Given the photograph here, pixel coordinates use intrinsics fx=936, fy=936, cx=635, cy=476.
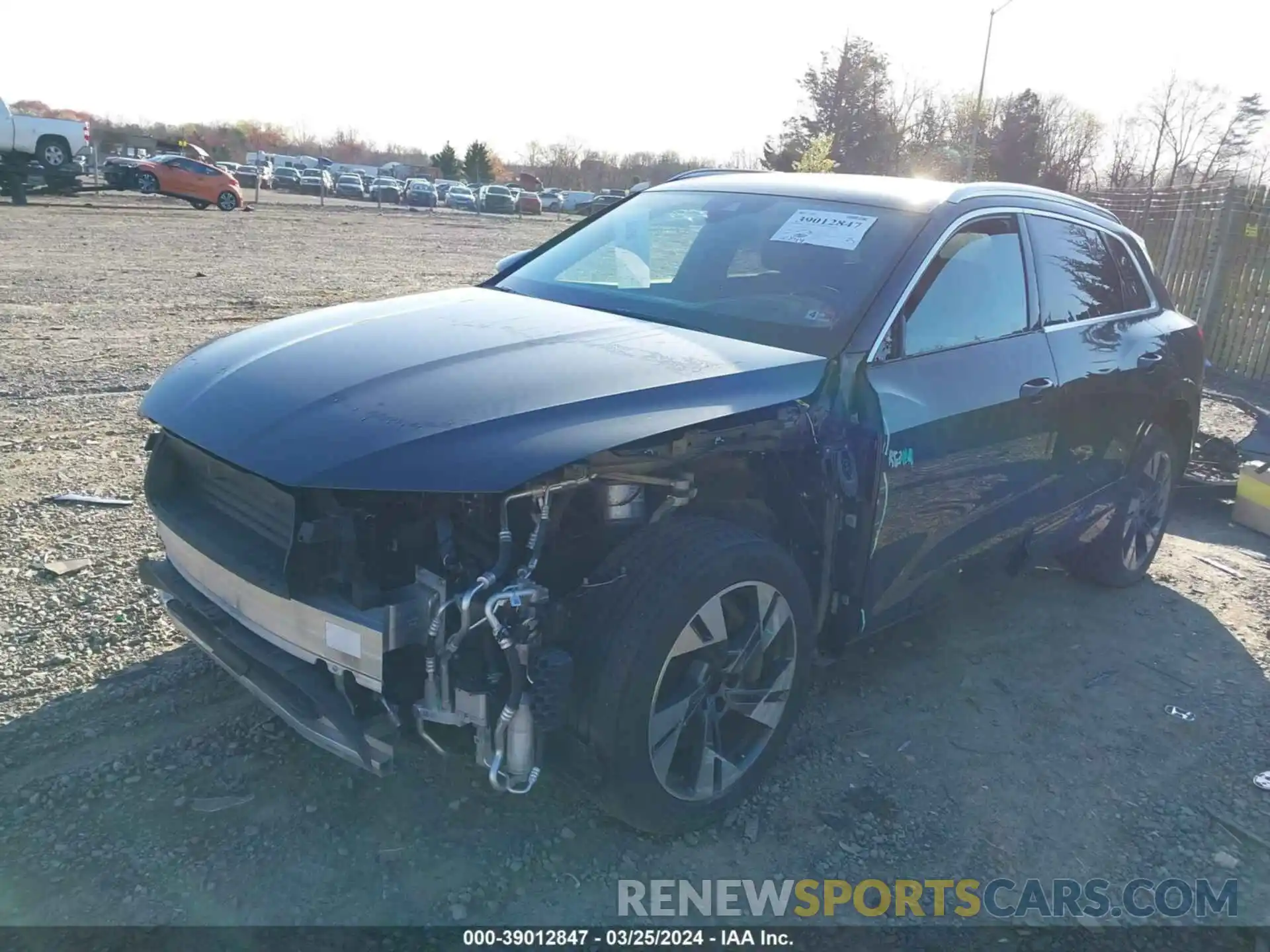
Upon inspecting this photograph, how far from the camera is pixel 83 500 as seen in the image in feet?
16.5

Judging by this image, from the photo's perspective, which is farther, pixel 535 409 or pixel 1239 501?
pixel 1239 501

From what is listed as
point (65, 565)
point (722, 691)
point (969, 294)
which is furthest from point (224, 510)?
point (969, 294)

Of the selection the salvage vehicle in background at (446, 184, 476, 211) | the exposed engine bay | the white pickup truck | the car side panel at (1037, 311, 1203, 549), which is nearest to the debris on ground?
the car side panel at (1037, 311, 1203, 549)

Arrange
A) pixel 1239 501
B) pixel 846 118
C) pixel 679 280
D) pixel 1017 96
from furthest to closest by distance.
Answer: pixel 846 118
pixel 1017 96
pixel 1239 501
pixel 679 280

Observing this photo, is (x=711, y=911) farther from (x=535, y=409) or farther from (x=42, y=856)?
(x=42, y=856)

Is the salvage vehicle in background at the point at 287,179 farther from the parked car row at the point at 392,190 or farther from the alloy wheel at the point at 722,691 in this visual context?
the alloy wheel at the point at 722,691

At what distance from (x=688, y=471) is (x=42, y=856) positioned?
2.12 m

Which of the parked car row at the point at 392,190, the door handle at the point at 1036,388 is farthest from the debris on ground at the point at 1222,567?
the parked car row at the point at 392,190

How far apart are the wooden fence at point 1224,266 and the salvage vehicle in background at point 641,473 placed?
8385 mm

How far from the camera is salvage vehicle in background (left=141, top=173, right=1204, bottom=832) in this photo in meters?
2.41

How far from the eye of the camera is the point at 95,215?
975 inches

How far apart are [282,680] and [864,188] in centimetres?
287

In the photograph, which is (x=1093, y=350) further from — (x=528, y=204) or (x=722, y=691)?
(x=528, y=204)

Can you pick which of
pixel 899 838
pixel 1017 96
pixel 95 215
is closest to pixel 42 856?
pixel 899 838
